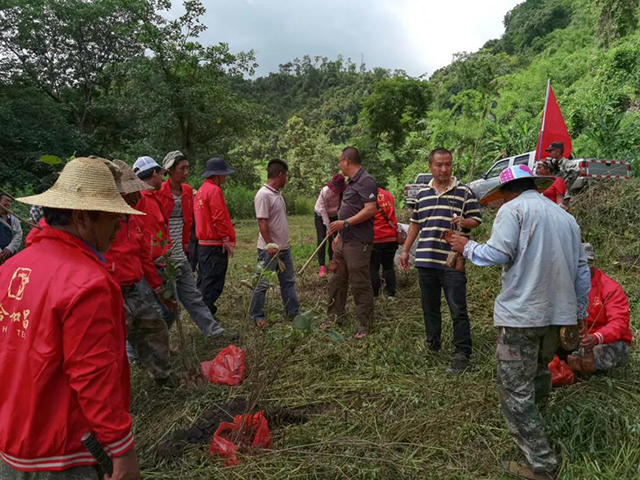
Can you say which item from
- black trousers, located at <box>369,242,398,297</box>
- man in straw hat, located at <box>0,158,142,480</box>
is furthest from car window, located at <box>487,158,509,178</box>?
man in straw hat, located at <box>0,158,142,480</box>

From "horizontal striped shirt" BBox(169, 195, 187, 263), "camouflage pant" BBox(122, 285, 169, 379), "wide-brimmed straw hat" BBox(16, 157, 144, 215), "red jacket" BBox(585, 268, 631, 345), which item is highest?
"wide-brimmed straw hat" BBox(16, 157, 144, 215)

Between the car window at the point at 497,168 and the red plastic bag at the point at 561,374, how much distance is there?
9141 millimetres

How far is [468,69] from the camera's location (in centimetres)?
2297

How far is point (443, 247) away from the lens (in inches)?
141

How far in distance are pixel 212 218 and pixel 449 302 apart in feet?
Result: 8.26

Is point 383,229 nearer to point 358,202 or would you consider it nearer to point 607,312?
point 358,202

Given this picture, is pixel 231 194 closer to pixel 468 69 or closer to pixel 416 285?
pixel 416 285

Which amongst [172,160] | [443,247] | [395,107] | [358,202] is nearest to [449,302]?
[443,247]

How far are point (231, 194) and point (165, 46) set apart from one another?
6076 mm

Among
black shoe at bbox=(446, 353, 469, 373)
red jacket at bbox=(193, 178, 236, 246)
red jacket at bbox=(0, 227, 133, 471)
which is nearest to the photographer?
red jacket at bbox=(0, 227, 133, 471)

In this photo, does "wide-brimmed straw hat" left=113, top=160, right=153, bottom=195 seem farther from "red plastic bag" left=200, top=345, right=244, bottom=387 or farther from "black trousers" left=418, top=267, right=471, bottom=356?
"black trousers" left=418, top=267, right=471, bottom=356

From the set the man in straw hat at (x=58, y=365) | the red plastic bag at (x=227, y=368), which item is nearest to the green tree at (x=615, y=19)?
the red plastic bag at (x=227, y=368)

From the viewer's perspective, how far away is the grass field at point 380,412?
2.30 m

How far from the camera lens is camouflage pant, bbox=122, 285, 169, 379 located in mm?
2953
